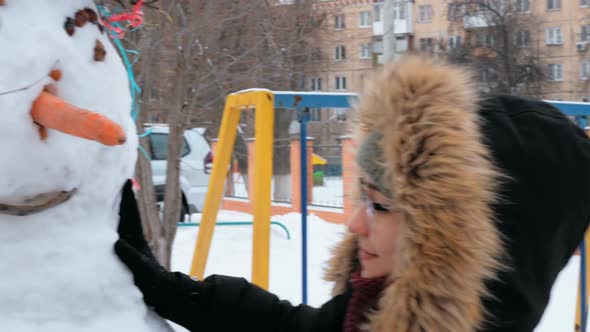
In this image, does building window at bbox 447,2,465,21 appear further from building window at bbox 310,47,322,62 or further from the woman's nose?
the woman's nose

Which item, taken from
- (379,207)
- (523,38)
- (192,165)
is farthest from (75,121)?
(523,38)

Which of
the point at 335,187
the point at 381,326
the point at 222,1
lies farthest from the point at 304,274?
the point at 335,187

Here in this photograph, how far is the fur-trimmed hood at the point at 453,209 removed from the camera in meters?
1.13

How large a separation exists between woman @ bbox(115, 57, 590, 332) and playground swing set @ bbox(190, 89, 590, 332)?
5.24 feet

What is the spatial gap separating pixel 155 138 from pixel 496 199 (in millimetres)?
7452

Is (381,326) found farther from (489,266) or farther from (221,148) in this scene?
(221,148)

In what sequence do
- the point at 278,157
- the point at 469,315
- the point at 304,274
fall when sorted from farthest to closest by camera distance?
the point at 278,157 < the point at 304,274 < the point at 469,315

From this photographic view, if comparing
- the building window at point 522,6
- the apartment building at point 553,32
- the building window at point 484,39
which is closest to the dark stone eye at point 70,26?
the building window at point 484,39

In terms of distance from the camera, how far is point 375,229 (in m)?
1.29

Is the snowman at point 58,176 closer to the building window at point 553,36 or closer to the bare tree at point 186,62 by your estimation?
the bare tree at point 186,62

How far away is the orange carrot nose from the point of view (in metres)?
1.03

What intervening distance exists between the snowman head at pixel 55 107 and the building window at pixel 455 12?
1918cm

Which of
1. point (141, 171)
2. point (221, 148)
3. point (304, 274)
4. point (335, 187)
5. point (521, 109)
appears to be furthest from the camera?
point (335, 187)

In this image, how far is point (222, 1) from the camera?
4.01 metres
